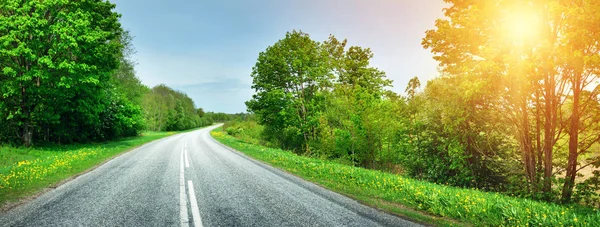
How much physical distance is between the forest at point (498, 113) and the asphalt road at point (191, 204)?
21.0 feet

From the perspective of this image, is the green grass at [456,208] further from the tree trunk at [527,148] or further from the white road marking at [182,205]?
the white road marking at [182,205]

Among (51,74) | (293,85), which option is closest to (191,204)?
(51,74)

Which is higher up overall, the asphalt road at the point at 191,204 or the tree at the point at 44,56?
the tree at the point at 44,56

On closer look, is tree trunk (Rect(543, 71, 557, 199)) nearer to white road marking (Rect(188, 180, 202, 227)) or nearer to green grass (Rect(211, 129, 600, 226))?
green grass (Rect(211, 129, 600, 226))

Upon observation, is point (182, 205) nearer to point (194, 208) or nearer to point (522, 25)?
point (194, 208)

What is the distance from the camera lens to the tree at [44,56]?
58.4ft

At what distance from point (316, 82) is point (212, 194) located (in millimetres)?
22189

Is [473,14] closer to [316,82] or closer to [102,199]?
[102,199]

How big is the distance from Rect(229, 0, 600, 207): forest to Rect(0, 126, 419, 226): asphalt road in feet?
21.0

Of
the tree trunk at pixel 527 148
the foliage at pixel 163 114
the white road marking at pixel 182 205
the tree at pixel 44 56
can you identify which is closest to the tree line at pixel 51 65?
the tree at pixel 44 56

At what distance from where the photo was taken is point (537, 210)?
246 inches

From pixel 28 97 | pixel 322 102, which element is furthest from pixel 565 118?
pixel 28 97

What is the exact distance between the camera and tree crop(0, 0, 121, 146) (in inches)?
701

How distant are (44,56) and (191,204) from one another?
19.1m
